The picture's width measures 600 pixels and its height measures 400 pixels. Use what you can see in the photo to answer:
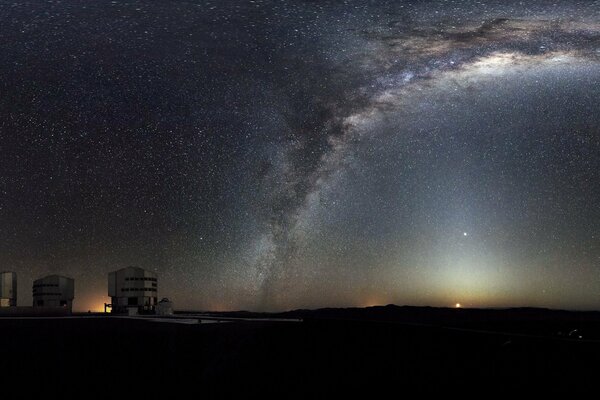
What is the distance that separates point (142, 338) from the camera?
4866cm

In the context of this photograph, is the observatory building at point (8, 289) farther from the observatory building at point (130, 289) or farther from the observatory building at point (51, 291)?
the observatory building at point (130, 289)

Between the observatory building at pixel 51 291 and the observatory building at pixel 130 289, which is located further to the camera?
the observatory building at pixel 51 291

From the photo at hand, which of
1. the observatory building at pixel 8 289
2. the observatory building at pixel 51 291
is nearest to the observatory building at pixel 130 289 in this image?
the observatory building at pixel 51 291

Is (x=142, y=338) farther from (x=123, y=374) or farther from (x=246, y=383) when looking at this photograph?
(x=246, y=383)

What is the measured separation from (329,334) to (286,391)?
1196 centimetres

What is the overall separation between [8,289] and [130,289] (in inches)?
943

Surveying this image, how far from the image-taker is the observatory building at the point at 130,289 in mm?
105000

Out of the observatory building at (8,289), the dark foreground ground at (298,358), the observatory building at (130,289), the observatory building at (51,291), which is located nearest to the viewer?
the dark foreground ground at (298,358)

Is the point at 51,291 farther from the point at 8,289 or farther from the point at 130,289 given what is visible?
the point at 130,289

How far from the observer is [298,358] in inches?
1404

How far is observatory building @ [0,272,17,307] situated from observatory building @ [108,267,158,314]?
1986cm

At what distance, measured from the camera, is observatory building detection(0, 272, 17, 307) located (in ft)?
366

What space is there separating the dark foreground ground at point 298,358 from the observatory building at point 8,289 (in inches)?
2248

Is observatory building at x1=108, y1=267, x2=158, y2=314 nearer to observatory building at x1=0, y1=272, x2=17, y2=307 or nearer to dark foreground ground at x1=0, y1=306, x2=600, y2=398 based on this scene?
observatory building at x1=0, y1=272, x2=17, y2=307
